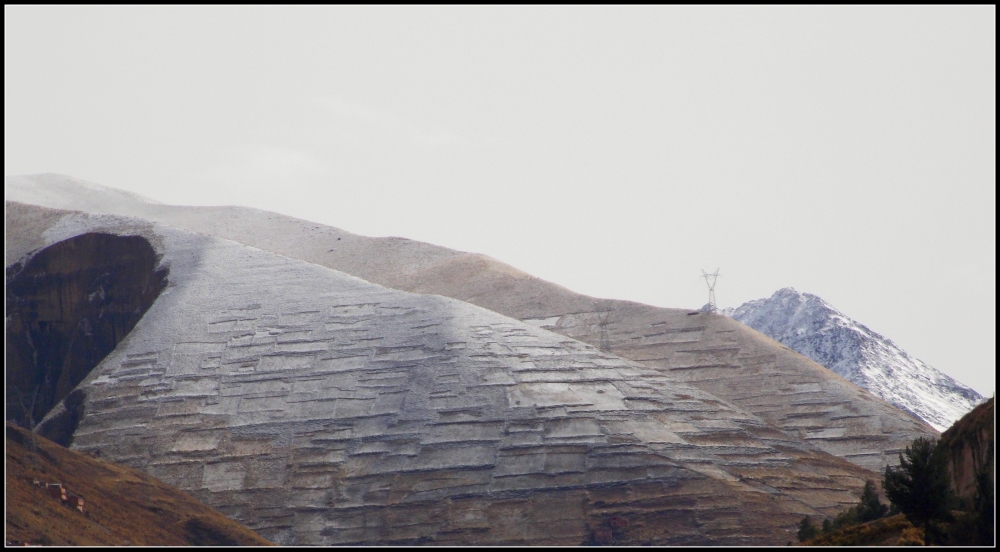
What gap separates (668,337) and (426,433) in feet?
48.2

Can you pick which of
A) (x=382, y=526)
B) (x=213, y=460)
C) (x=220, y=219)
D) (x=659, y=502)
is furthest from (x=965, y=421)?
(x=220, y=219)

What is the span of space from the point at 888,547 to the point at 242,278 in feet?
127

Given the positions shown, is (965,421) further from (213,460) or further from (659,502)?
(213,460)

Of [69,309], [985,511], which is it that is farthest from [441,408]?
[69,309]

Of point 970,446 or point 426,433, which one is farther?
point 426,433

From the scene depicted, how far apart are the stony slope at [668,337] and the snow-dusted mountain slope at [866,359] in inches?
878

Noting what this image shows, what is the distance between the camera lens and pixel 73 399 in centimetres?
4522

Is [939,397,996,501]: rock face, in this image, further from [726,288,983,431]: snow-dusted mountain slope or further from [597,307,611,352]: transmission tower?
[726,288,983,431]: snow-dusted mountain slope

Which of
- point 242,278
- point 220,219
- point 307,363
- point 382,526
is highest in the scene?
point 220,219

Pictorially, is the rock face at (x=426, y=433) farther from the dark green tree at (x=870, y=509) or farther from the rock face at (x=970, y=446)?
the rock face at (x=970, y=446)

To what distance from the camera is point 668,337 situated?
50344 mm

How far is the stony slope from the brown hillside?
69.9ft

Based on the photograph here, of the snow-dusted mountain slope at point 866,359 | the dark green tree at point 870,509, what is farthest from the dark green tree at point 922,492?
the snow-dusted mountain slope at point 866,359

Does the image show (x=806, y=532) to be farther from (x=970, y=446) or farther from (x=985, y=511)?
(x=985, y=511)
